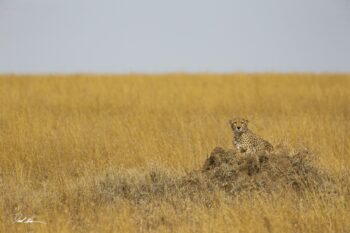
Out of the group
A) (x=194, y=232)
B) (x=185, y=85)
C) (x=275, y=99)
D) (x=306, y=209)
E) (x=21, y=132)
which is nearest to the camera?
(x=194, y=232)

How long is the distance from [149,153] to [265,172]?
7.35 feet

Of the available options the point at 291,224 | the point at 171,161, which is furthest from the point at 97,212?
the point at 171,161

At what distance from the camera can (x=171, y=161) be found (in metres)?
8.01

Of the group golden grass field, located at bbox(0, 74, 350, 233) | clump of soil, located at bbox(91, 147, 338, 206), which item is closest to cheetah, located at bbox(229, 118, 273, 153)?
golden grass field, located at bbox(0, 74, 350, 233)

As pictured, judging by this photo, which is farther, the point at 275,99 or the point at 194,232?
the point at 275,99

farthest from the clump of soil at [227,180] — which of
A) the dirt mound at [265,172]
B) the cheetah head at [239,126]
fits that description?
the cheetah head at [239,126]

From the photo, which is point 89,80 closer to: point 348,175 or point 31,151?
point 31,151

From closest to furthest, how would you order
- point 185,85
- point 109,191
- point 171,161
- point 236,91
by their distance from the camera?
1. point 109,191
2. point 171,161
3. point 236,91
4. point 185,85

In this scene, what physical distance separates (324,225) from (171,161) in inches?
118

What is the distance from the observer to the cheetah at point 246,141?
7539 millimetres

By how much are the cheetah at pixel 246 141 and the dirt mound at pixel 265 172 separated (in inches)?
23.5

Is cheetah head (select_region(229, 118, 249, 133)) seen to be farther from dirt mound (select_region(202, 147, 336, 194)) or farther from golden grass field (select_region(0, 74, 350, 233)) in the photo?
dirt mound (select_region(202, 147, 336, 194))

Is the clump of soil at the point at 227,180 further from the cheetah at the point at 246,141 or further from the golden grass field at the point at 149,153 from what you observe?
the cheetah at the point at 246,141

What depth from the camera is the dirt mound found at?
253 inches
